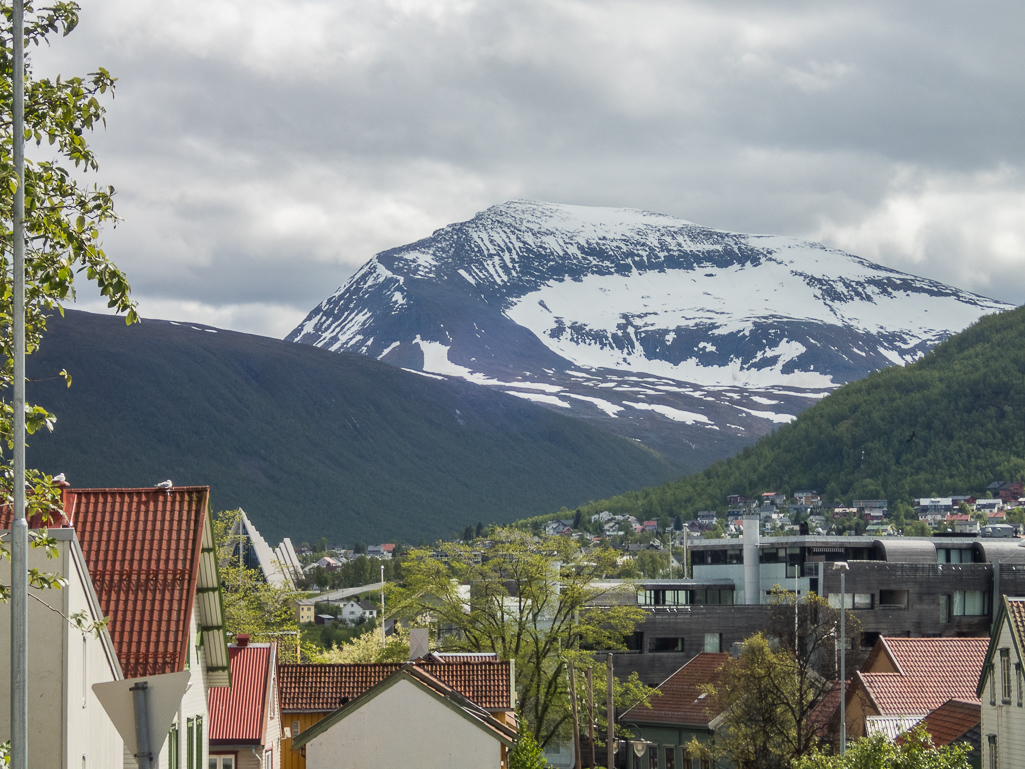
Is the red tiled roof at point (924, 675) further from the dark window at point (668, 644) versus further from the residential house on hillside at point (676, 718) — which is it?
the dark window at point (668, 644)

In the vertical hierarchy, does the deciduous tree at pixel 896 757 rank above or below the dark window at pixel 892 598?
below

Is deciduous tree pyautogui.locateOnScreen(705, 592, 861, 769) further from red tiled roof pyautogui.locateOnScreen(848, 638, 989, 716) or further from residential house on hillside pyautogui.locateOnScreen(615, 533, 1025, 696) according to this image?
residential house on hillside pyautogui.locateOnScreen(615, 533, 1025, 696)

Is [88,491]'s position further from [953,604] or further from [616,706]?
[953,604]

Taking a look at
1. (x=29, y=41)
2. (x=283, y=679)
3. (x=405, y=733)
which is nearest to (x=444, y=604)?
(x=283, y=679)

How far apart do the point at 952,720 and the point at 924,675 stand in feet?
42.3

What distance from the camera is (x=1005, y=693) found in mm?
48500

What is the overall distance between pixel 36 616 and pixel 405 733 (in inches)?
958

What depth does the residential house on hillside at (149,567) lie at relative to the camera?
83.1 ft

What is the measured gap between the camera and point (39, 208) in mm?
17719

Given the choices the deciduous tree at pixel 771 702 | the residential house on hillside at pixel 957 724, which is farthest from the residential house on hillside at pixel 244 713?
the deciduous tree at pixel 771 702

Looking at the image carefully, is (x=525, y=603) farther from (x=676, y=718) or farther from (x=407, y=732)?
(x=407, y=732)

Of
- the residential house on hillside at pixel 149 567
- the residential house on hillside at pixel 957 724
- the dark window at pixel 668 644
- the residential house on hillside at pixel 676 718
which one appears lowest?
the residential house on hillside at pixel 676 718

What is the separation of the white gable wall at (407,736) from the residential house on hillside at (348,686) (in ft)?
11.5

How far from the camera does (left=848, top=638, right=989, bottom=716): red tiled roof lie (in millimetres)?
64562
